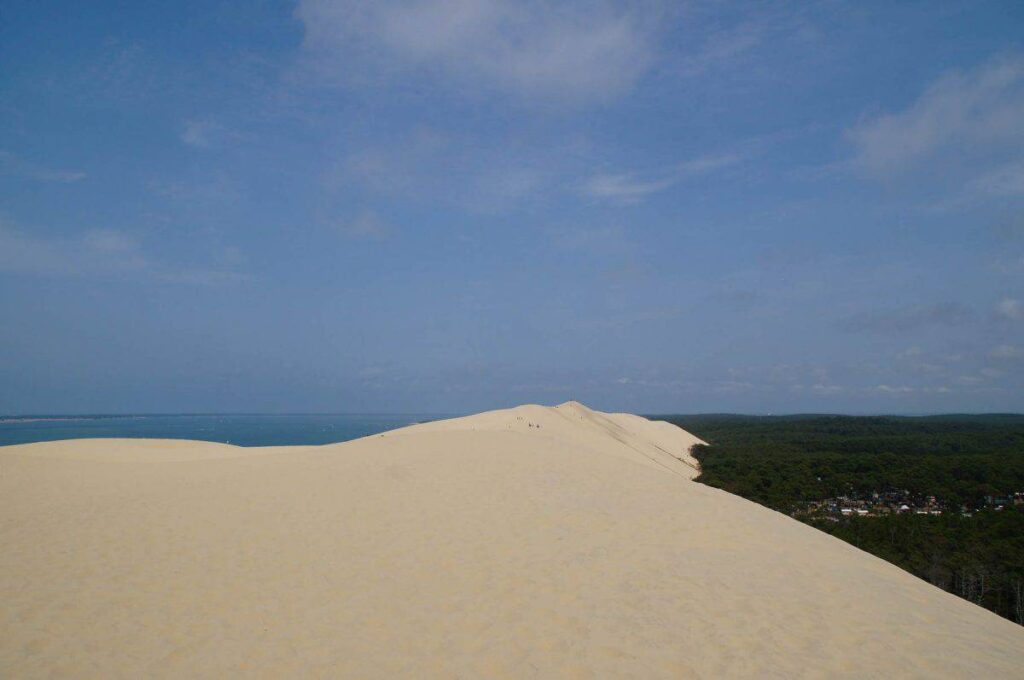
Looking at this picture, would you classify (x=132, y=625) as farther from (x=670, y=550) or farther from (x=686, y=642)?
(x=670, y=550)

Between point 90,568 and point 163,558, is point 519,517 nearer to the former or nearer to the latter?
point 163,558

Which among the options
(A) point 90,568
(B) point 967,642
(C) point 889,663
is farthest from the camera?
(A) point 90,568

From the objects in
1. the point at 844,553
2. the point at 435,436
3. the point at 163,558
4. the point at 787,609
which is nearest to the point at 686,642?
the point at 787,609

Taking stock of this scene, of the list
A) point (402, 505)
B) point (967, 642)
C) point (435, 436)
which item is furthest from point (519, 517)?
point (435, 436)

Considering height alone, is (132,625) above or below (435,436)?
below

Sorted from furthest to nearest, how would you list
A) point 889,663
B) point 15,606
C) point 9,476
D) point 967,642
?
point 9,476 → point 15,606 → point 967,642 → point 889,663

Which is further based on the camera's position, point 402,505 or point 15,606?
point 402,505
